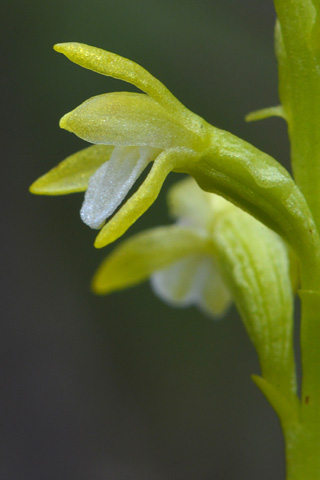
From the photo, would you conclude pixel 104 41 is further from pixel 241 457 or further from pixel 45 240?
pixel 241 457

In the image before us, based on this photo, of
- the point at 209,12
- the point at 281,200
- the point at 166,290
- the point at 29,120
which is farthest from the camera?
the point at 209,12

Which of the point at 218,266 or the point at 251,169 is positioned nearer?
the point at 251,169

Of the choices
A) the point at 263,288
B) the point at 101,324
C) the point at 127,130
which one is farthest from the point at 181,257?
Result: the point at 101,324

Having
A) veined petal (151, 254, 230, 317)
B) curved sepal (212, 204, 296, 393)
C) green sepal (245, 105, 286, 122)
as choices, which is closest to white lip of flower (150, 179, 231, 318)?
veined petal (151, 254, 230, 317)

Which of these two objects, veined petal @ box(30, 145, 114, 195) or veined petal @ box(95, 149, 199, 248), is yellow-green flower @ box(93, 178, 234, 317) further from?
veined petal @ box(95, 149, 199, 248)

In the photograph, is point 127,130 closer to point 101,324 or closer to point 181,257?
point 181,257

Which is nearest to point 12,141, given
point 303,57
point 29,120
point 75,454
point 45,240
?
point 29,120
